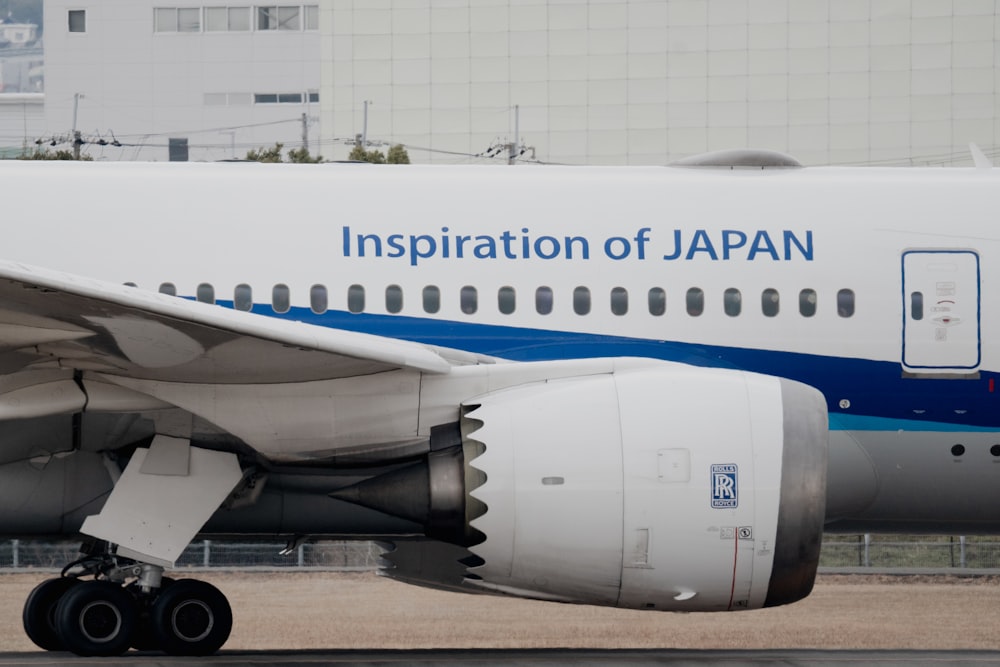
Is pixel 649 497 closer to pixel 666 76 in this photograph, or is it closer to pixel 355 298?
pixel 355 298

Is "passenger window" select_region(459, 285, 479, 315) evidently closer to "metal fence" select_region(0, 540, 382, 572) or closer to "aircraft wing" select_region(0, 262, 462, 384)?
"aircraft wing" select_region(0, 262, 462, 384)

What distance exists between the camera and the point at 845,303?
11.9m

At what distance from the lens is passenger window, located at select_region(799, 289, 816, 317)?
11875 millimetres

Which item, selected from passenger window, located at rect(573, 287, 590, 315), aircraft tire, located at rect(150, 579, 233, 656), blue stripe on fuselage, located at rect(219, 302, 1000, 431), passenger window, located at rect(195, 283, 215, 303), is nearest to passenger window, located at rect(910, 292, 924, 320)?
blue stripe on fuselage, located at rect(219, 302, 1000, 431)

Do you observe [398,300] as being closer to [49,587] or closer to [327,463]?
[327,463]

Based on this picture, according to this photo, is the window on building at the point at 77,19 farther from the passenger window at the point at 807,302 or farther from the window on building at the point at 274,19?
the passenger window at the point at 807,302

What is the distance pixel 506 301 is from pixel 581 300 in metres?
0.59

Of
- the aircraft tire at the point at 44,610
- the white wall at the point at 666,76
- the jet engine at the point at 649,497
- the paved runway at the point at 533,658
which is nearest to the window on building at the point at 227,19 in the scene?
the white wall at the point at 666,76

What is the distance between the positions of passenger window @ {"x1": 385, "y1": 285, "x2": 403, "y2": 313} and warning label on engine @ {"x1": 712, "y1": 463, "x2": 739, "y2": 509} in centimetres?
292

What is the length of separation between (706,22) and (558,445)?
64.8 meters

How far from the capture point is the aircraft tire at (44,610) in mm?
12094

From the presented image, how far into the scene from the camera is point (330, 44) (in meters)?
75.3

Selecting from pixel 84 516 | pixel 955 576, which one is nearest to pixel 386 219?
pixel 84 516

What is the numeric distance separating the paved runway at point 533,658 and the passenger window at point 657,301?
8.92 feet
